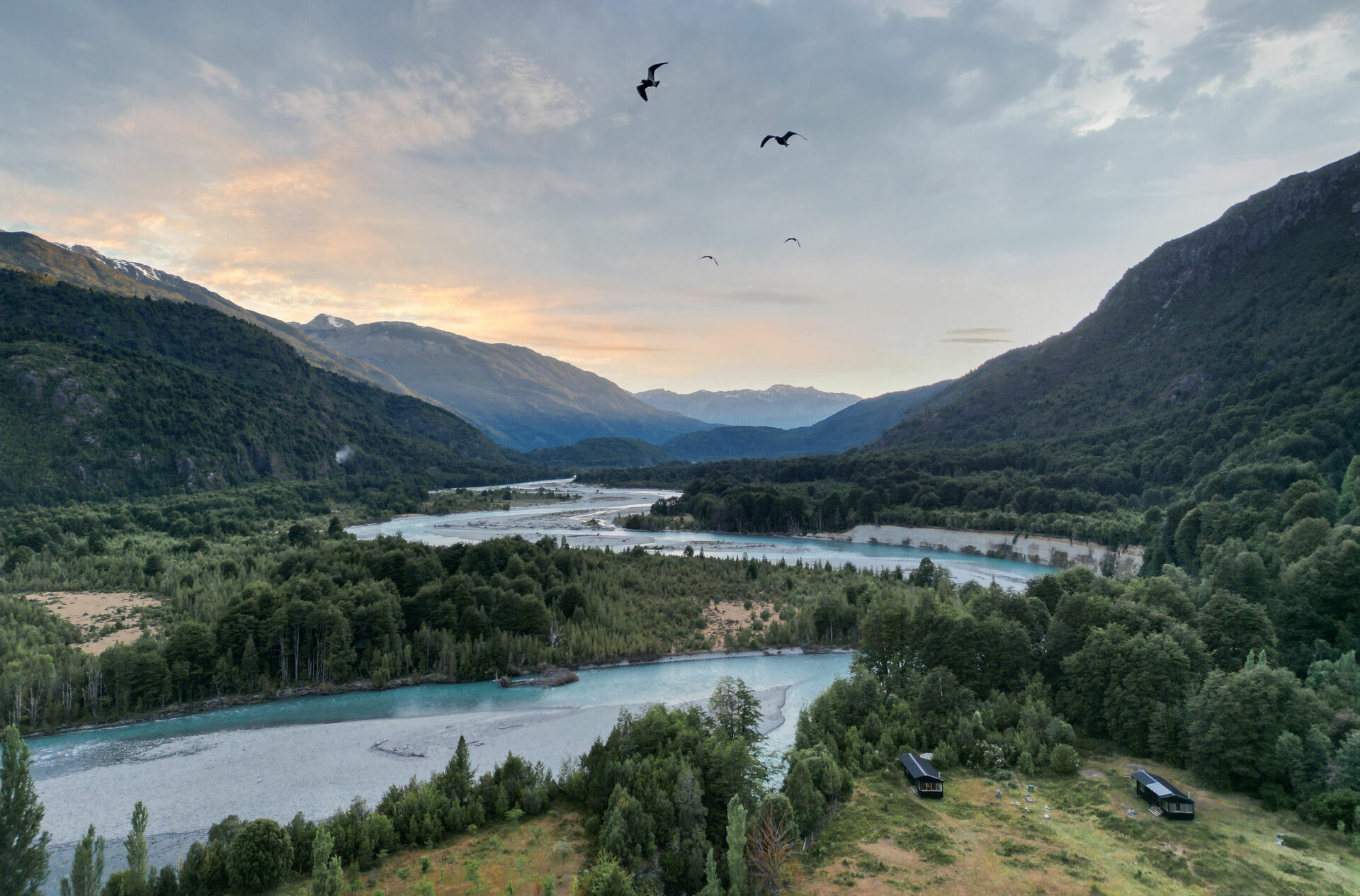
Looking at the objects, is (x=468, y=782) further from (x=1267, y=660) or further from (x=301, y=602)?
(x=1267, y=660)

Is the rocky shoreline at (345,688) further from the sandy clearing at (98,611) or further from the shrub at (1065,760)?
the shrub at (1065,760)

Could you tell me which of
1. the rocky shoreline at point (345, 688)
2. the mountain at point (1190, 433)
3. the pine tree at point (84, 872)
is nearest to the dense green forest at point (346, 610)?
the rocky shoreline at point (345, 688)

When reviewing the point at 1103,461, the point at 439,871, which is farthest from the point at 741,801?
the point at 1103,461

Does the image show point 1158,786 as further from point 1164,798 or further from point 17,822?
point 17,822

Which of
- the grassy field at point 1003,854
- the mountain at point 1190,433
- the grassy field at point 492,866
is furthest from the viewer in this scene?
the mountain at point 1190,433

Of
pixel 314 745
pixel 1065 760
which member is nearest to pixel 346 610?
pixel 314 745

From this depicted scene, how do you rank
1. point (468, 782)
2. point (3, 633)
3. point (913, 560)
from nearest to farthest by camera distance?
point (468, 782) < point (3, 633) < point (913, 560)

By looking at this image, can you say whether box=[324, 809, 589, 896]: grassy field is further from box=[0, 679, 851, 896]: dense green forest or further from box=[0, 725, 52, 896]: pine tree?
box=[0, 725, 52, 896]: pine tree
